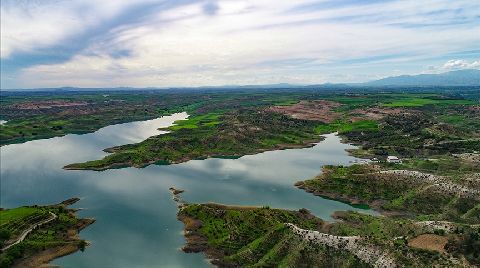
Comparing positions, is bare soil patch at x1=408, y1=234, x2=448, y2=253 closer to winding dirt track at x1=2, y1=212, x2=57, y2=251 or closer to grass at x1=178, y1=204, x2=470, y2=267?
grass at x1=178, y1=204, x2=470, y2=267

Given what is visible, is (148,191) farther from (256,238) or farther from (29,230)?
(256,238)

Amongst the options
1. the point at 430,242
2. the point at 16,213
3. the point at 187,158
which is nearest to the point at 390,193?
the point at 430,242

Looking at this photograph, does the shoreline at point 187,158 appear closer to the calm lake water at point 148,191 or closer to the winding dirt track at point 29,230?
the calm lake water at point 148,191

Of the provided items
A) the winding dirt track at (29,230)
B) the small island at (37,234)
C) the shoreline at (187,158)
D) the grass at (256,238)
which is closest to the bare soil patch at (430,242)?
the grass at (256,238)

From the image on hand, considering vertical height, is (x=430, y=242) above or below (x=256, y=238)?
above

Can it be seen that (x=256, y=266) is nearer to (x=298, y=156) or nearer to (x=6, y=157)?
(x=298, y=156)

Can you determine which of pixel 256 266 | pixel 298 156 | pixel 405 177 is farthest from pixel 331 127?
pixel 256 266
